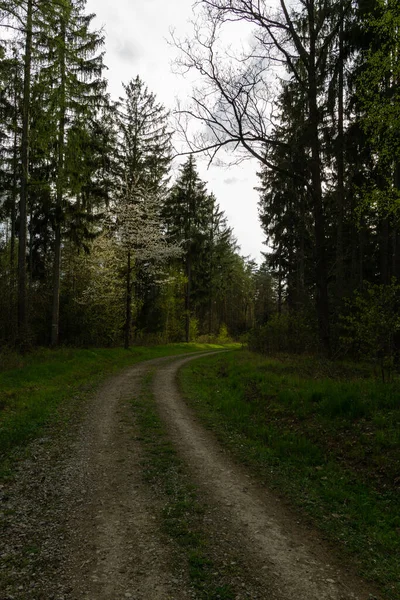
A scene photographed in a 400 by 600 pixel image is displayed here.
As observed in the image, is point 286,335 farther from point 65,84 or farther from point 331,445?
point 65,84

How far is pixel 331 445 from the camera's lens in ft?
23.2

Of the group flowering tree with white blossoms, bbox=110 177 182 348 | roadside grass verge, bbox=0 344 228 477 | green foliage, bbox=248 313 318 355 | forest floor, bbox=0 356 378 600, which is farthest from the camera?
flowering tree with white blossoms, bbox=110 177 182 348

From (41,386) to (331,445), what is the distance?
906 centimetres

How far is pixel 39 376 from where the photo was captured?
12672 millimetres

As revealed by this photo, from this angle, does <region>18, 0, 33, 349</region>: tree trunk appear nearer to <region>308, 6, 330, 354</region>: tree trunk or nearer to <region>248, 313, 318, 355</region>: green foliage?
<region>308, 6, 330, 354</region>: tree trunk

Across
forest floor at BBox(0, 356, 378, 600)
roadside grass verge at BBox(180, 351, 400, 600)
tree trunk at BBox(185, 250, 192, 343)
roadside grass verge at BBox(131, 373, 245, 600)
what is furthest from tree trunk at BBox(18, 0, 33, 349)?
tree trunk at BBox(185, 250, 192, 343)

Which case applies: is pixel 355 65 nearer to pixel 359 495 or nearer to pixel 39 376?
pixel 359 495

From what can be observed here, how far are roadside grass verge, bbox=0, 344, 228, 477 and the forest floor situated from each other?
67 cm

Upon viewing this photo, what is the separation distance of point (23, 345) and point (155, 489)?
1232 cm

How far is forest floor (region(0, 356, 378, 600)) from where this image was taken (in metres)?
3.39

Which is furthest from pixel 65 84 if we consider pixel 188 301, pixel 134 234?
pixel 188 301

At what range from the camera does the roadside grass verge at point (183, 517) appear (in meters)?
3.46

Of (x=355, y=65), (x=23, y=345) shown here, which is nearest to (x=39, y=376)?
(x=23, y=345)

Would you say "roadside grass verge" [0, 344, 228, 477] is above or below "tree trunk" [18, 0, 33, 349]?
below
